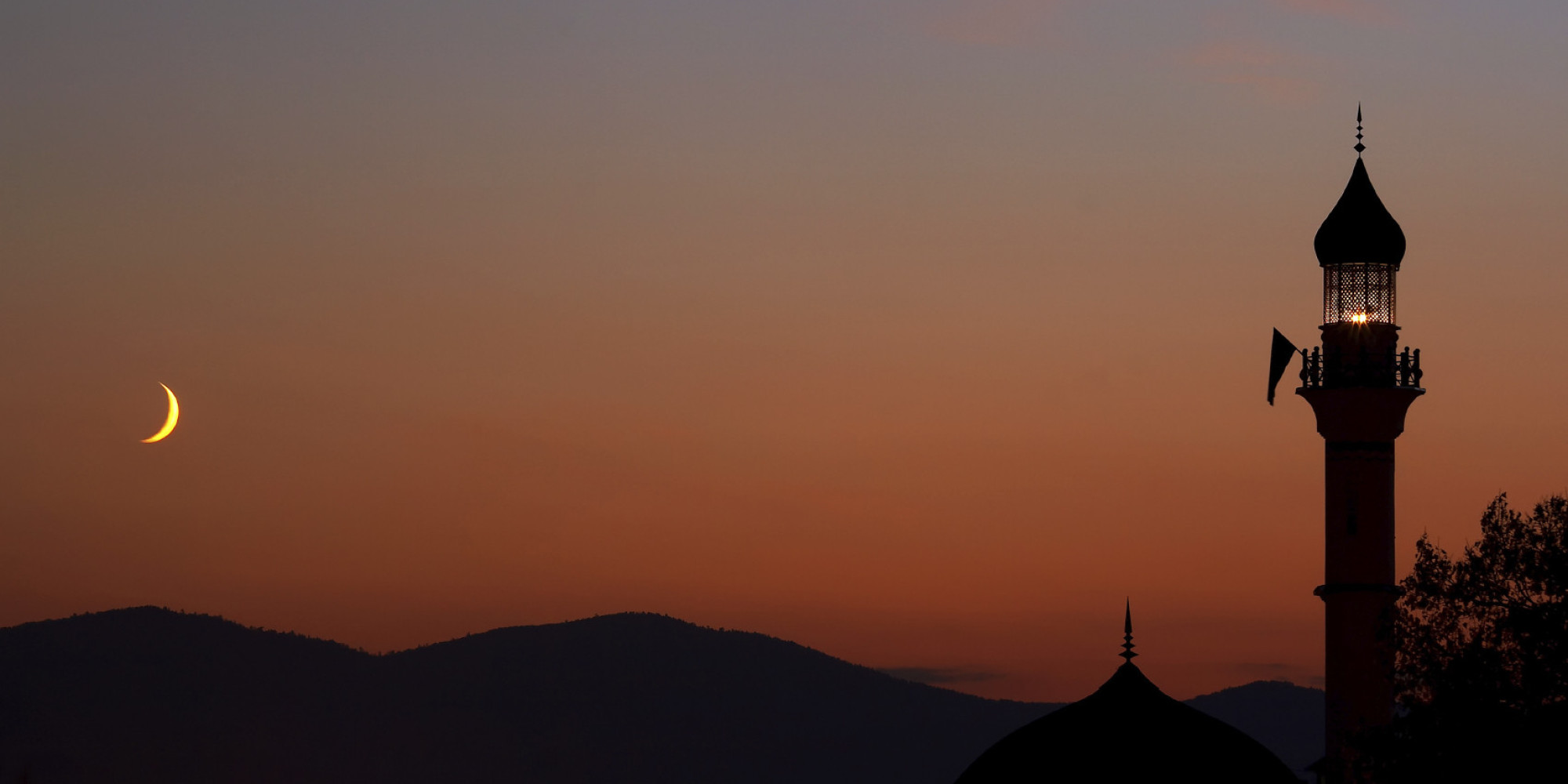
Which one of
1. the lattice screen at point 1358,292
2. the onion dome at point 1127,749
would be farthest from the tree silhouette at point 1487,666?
the lattice screen at point 1358,292

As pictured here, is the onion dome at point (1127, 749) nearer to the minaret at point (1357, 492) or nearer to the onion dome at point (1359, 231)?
the minaret at point (1357, 492)

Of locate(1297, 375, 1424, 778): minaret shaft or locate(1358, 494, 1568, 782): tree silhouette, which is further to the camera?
locate(1297, 375, 1424, 778): minaret shaft

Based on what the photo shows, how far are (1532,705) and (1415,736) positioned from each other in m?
2.06

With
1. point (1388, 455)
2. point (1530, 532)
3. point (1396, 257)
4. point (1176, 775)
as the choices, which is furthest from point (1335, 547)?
point (1530, 532)

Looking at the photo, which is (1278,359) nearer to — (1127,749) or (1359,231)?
(1359,231)

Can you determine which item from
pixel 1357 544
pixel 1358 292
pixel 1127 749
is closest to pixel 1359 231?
pixel 1358 292

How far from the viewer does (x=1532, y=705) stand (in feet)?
132

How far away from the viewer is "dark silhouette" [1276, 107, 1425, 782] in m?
58.4

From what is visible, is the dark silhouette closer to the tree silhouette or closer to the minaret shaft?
the minaret shaft

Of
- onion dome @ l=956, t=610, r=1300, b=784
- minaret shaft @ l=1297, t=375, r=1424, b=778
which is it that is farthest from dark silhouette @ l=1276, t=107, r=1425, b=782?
onion dome @ l=956, t=610, r=1300, b=784

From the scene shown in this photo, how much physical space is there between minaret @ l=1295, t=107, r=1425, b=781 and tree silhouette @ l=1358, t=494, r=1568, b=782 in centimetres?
1423

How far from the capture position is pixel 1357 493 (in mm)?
58969

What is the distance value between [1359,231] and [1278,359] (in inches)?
159

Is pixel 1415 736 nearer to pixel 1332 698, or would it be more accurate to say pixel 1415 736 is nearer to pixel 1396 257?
pixel 1332 698
